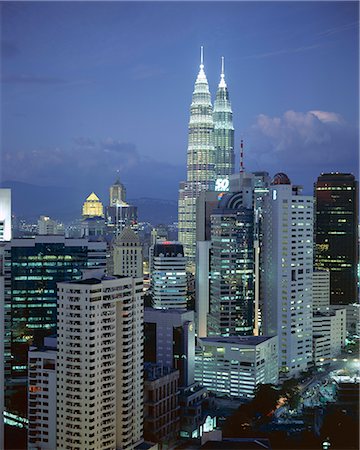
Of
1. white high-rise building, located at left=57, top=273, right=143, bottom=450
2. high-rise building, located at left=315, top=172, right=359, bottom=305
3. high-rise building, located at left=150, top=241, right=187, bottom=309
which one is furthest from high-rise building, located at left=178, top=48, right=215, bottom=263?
white high-rise building, located at left=57, top=273, right=143, bottom=450

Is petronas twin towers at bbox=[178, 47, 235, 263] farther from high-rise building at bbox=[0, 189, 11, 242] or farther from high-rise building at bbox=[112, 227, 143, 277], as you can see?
high-rise building at bbox=[0, 189, 11, 242]

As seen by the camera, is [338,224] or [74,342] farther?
Result: [338,224]

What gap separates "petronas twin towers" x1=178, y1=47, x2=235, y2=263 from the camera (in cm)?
1938

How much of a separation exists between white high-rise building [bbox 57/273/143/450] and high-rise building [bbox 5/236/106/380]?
2833 millimetres

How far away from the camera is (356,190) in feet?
51.3

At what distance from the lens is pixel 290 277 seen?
989 cm

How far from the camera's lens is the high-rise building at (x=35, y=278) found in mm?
8836

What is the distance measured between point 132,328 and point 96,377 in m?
0.73

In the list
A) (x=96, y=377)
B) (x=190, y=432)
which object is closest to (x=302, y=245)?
(x=190, y=432)

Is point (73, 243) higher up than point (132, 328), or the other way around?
point (73, 243)

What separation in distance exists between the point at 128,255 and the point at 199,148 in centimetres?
625

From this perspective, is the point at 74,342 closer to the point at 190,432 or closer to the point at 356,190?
the point at 190,432

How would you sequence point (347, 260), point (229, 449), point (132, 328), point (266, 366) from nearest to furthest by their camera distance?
point (229, 449) → point (132, 328) → point (266, 366) → point (347, 260)

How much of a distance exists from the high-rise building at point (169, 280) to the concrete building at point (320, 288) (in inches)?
91.3
